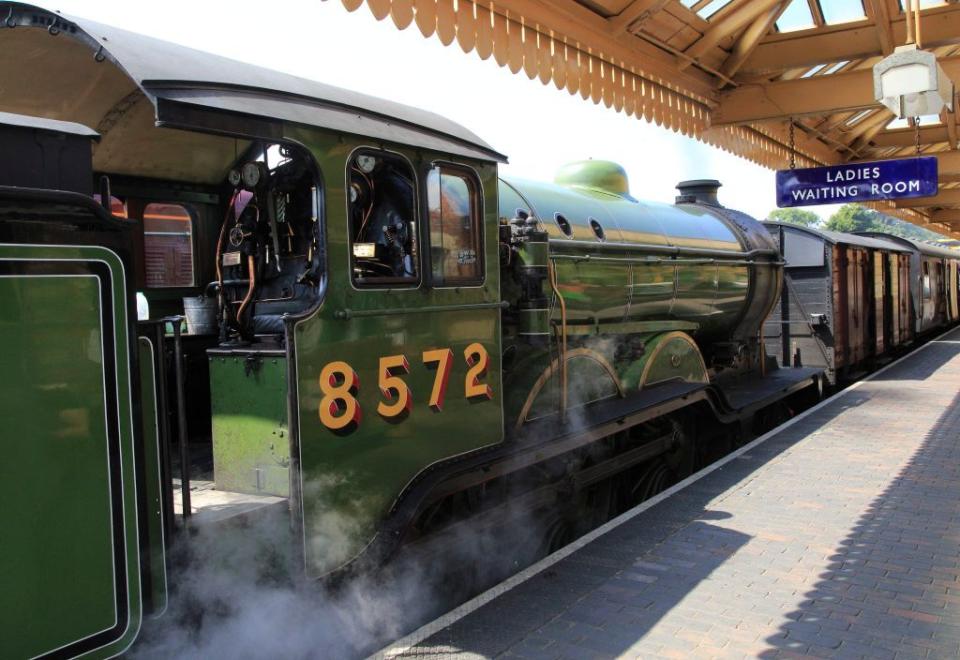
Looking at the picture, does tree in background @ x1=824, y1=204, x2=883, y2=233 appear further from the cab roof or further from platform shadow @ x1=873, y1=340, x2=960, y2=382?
the cab roof

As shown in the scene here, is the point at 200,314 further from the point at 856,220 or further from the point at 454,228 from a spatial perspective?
the point at 856,220

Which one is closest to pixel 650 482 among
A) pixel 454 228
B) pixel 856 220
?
pixel 454 228

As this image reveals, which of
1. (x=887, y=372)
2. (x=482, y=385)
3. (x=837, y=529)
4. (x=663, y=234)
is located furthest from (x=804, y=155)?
(x=482, y=385)

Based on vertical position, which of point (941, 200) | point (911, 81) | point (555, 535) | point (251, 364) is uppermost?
point (941, 200)

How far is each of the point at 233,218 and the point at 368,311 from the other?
1323 millimetres

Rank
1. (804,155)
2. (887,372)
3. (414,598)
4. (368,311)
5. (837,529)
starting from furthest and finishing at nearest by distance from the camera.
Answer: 1. (887,372)
2. (804,155)
3. (837,529)
4. (414,598)
5. (368,311)

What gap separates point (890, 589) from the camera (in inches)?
160

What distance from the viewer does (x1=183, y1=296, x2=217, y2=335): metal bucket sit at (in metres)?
4.58

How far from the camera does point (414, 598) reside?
410cm

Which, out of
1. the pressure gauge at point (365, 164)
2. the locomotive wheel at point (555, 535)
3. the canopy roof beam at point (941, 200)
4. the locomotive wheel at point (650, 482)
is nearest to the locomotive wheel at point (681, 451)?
the locomotive wheel at point (650, 482)

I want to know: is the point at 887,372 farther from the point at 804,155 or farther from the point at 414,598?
the point at 414,598

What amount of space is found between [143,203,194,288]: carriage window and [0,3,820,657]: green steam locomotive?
0.02m

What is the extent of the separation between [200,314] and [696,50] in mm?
5650

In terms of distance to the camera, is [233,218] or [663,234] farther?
[663,234]
